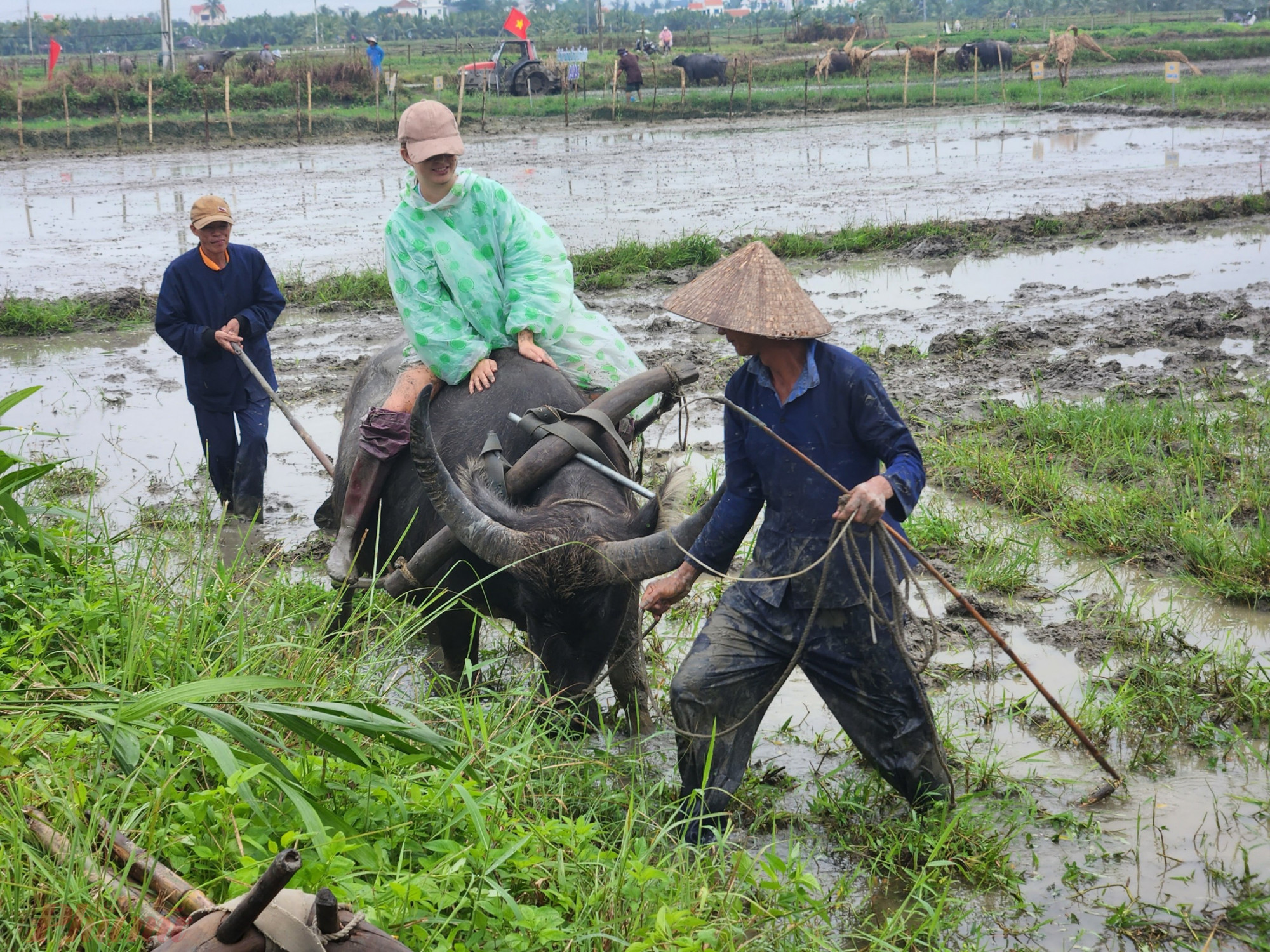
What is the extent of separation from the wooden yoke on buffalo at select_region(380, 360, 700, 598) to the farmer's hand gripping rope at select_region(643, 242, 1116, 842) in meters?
0.63

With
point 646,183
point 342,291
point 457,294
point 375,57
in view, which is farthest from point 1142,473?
point 375,57

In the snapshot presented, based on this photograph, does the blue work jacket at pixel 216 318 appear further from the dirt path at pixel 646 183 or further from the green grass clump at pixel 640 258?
the dirt path at pixel 646 183

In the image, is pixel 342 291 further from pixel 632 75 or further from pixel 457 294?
pixel 632 75

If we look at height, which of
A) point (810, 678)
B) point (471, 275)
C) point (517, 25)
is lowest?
point (810, 678)

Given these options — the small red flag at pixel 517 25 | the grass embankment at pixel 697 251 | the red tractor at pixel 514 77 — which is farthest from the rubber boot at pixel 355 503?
the small red flag at pixel 517 25

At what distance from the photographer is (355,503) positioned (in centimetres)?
447

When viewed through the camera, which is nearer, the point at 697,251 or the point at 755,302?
the point at 755,302

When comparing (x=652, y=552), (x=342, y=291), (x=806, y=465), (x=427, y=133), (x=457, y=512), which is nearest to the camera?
(x=806, y=465)

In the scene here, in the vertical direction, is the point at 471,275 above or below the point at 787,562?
above

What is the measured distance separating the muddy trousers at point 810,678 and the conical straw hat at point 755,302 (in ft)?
2.76

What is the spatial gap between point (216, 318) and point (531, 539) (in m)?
3.48

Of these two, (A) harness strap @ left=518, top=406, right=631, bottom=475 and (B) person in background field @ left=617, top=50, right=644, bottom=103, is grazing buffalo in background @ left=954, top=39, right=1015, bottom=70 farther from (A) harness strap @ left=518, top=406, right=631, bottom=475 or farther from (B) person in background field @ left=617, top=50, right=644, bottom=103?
(A) harness strap @ left=518, top=406, right=631, bottom=475

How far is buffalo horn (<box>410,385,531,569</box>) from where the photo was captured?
11.4 ft

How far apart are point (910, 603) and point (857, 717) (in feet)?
6.50
